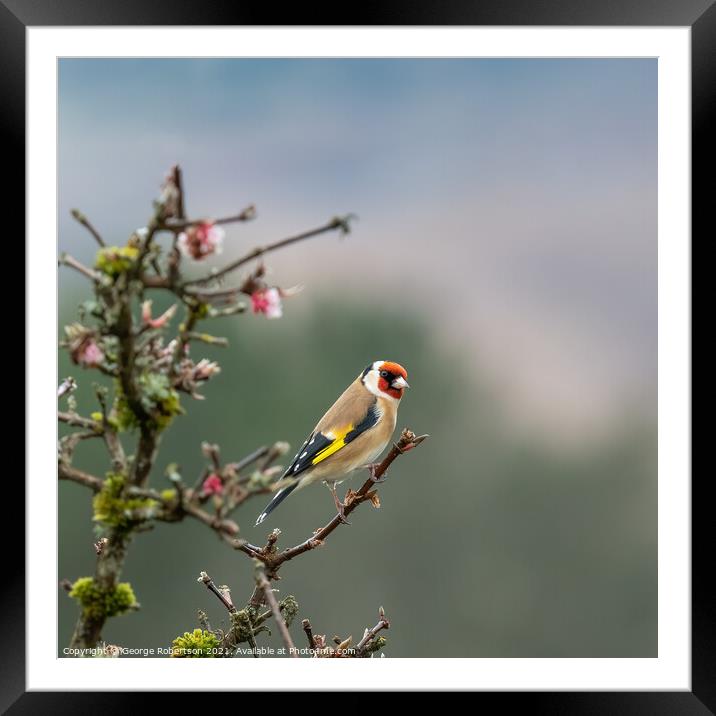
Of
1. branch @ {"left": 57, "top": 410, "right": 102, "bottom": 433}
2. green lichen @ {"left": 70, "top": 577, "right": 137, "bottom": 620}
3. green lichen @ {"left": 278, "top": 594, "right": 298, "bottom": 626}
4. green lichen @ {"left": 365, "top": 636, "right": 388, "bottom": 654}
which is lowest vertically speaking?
green lichen @ {"left": 365, "top": 636, "right": 388, "bottom": 654}

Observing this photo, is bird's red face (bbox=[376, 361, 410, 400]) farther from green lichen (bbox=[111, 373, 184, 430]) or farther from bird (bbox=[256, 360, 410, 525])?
green lichen (bbox=[111, 373, 184, 430])

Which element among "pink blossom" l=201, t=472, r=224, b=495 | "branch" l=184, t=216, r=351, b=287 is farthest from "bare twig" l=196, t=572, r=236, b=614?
"branch" l=184, t=216, r=351, b=287

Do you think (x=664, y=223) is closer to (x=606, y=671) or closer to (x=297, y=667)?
(x=606, y=671)

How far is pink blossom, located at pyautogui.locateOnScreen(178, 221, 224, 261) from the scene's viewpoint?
1.93 metres

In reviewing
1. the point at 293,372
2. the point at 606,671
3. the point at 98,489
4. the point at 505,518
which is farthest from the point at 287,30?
the point at 293,372

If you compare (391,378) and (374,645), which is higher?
(391,378)

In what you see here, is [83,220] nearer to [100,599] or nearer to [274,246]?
[274,246]

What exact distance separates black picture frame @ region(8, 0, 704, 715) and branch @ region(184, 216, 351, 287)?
1049 millimetres

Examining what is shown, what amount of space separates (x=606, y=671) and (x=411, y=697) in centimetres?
67

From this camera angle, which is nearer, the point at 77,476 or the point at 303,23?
the point at 77,476

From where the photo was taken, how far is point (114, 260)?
1.94 metres

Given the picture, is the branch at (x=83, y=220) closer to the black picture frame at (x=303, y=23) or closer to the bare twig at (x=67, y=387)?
the bare twig at (x=67, y=387)

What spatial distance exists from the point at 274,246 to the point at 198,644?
1.25 metres

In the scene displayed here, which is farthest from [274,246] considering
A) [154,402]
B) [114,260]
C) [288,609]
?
[288,609]
